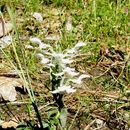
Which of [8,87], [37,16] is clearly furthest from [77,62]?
[37,16]

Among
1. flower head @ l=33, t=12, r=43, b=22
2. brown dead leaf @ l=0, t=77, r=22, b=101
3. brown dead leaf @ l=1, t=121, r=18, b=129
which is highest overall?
flower head @ l=33, t=12, r=43, b=22

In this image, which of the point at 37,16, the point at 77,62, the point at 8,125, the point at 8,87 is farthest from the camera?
the point at 37,16

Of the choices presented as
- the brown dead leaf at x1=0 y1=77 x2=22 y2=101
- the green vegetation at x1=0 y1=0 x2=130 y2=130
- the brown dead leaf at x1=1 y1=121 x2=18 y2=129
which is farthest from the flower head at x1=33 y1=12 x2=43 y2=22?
the brown dead leaf at x1=1 y1=121 x2=18 y2=129

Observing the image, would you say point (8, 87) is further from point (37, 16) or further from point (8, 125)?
point (37, 16)

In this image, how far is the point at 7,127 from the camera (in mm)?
1723

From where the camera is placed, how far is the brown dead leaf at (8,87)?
6.39 feet

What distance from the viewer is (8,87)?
2.00 meters

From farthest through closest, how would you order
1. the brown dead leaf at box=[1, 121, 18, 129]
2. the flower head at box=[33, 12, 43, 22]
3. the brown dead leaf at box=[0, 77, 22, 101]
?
the flower head at box=[33, 12, 43, 22] < the brown dead leaf at box=[0, 77, 22, 101] < the brown dead leaf at box=[1, 121, 18, 129]

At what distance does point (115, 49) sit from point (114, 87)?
40 centimetres

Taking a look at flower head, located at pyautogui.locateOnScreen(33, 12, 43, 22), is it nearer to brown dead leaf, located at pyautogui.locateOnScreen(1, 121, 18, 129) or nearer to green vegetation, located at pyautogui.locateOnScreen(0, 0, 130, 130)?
A: green vegetation, located at pyautogui.locateOnScreen(0, 0, 130, 130)

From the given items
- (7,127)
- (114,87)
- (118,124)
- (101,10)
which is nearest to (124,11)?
(101,10)

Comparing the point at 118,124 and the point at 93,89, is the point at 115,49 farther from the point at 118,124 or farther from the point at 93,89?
the point at 118,124

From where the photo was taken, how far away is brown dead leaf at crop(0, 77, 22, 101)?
1.95m

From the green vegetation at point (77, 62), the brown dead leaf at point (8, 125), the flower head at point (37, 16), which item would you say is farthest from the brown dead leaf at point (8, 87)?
the flower head at point (37, 16)
